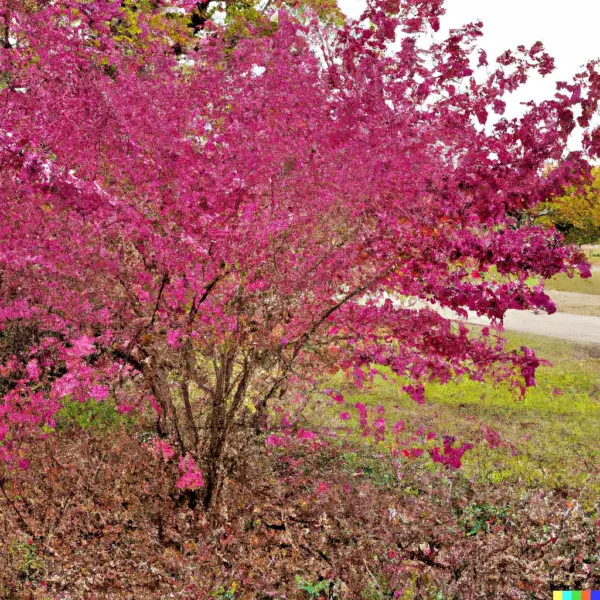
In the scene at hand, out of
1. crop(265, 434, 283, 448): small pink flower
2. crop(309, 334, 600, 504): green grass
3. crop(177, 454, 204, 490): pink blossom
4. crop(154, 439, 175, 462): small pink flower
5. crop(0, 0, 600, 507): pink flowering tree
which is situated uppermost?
crop(0, 0, 600, 507): pink flowering tree

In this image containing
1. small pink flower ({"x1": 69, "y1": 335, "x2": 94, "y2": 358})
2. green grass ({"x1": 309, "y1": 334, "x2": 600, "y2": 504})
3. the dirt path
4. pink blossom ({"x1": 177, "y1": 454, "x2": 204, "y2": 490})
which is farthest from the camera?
the dirt path

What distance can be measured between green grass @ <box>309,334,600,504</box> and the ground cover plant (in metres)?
1.13

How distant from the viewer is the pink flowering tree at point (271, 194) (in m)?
4.16

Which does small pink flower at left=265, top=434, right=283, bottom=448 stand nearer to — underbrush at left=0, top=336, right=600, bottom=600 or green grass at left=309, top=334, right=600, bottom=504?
underbrush at left=0, top=336, right=600, bottom=600

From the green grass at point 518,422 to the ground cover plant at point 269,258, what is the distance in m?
1.13

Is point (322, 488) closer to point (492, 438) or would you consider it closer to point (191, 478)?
point (191, 478)

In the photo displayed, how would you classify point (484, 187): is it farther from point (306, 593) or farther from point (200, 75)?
point (306, 593)

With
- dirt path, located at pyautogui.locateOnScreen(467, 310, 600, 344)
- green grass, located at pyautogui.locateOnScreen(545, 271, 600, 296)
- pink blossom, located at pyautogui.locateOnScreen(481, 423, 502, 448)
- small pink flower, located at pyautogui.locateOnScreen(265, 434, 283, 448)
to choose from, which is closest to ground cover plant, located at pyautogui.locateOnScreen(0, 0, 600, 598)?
small pink flower, located at pyautogui.locateOnScreen(265, 434, 283, 448)

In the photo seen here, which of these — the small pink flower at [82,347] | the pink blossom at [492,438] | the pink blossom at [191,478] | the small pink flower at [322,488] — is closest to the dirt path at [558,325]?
the pink blossom at [492,438]

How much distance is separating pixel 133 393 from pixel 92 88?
3.41 meters

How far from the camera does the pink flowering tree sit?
4.16 meters

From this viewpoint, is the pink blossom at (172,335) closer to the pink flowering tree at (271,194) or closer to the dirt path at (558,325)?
the pink flowering tree at (271,194)

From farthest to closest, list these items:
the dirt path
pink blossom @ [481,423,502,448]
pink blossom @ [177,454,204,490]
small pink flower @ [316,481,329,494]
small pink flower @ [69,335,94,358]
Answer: the dirt path < pink blossom @ [481,423,502,448] < small pink flower @ [316,481,329,494] < pink blossom @ [177,454,204,490] < small pink flower @ [69,335,94,358]

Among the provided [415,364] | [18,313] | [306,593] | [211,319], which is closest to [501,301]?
[415,364]
